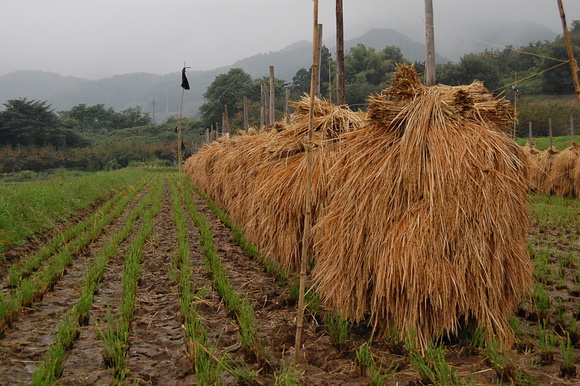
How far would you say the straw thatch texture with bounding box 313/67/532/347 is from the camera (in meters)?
2.66

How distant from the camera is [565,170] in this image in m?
15.0

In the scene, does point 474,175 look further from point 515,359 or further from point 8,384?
point 8,384

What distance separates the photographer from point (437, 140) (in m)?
2.89

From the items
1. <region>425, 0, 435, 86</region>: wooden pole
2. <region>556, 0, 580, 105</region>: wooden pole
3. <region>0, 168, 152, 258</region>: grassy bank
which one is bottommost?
<region>0, 168, 152, 258</region>: grassy bank

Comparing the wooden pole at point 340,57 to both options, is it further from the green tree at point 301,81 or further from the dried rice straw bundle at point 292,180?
the green tree at point 301,81

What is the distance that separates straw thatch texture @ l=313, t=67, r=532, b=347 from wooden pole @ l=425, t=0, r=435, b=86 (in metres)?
0.90

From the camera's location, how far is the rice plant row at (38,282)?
3.42 metres

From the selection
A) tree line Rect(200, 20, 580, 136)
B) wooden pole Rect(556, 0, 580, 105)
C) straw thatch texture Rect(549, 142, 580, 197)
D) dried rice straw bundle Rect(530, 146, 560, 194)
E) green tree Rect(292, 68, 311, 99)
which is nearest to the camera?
wooden pole Rect(556, 0, 580, 105)

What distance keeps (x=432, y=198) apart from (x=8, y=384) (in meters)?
2.71

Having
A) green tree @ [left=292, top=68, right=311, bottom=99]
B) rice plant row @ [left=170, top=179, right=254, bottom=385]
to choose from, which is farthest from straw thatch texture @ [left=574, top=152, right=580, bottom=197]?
green tree @ [left=292, top=68, right=311, bottom=99]

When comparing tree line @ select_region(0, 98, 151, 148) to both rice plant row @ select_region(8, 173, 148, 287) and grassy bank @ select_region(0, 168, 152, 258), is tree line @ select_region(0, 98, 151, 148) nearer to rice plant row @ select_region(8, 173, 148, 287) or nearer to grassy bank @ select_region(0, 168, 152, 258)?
grassy bank @ select_region(0, 168, 152, 258)

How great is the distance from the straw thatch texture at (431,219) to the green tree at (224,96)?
1927 inches

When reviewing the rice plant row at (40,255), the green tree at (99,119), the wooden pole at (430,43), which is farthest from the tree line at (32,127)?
the wooden pole at (430,43)

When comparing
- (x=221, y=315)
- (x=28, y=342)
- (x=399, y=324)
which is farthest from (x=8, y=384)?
(x=399, y=324)
